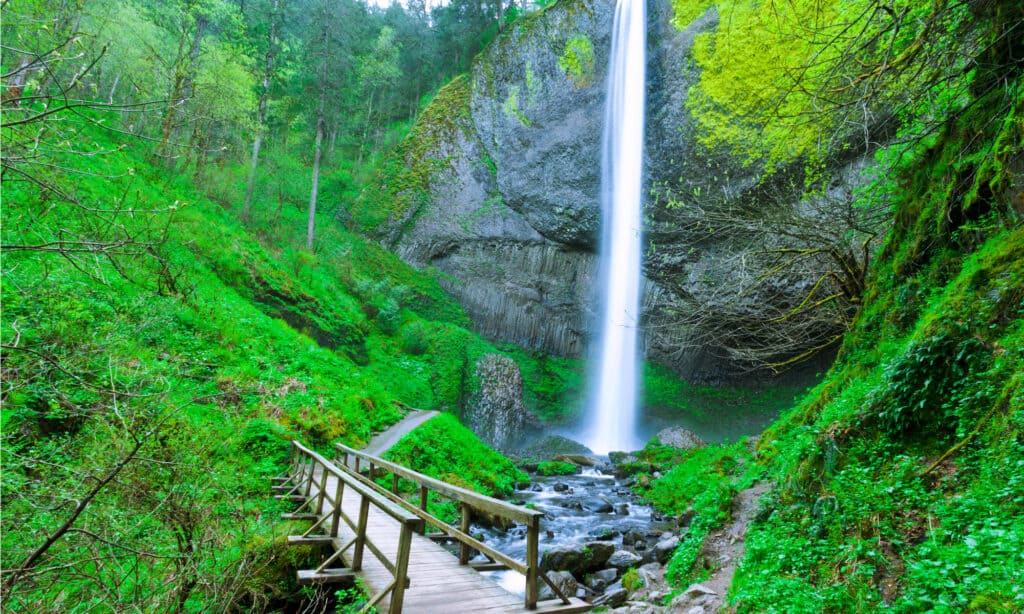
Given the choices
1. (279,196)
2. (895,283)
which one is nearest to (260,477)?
(895,283)

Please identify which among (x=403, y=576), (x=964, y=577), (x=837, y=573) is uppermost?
(x=964, y=577)

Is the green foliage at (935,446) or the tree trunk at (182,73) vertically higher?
the tree trunk at (182,73)

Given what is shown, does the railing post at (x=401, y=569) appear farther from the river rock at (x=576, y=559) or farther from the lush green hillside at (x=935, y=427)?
the river rock at (x=576, y=559)

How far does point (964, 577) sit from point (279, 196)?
2844cm

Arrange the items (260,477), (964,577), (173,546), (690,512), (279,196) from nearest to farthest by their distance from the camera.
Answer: (964,577) < (173,546) < (260,477) < (690,512) < (279,196)

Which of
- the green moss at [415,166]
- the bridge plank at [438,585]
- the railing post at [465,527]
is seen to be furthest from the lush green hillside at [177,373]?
the green moss at [415,166]

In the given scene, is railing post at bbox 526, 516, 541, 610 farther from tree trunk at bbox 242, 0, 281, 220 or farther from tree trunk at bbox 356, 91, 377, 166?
tree trunk at bbox 356, 91, 377, 166

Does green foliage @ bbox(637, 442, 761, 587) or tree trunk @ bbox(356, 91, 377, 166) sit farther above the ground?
tree trunk @ bbox(356, 91, 377, 166)

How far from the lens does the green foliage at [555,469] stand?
586 inches

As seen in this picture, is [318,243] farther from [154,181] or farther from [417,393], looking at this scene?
[417,393]

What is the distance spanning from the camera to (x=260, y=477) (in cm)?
837

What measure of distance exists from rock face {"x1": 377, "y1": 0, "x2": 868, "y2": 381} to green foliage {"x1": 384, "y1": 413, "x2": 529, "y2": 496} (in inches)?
411

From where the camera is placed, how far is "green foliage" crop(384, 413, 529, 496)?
10609mm

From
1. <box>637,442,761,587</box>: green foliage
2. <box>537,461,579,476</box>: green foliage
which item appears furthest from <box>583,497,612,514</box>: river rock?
<box>537,461,579,476</box>: green foliage
